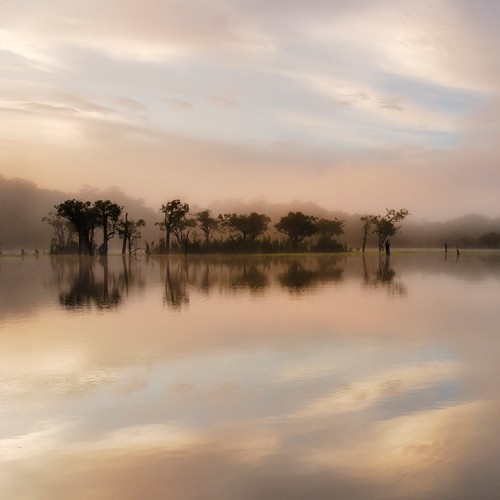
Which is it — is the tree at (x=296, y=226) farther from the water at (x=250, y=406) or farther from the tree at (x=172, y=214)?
the water at (x=250, y=406)

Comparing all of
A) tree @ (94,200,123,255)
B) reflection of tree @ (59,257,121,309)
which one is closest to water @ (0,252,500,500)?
reflection of tree @ (59,257,121,309)

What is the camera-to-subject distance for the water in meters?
4.89

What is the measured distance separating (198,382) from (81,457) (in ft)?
9.57

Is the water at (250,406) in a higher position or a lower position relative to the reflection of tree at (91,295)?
lower

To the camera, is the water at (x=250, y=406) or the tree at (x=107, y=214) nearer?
the water at (x=250, y=406)

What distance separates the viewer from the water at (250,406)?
16.0 ft

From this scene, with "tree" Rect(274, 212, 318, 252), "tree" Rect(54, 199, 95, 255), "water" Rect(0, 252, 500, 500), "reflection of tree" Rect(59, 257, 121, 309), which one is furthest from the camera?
"tree" Rect(274, 212, 318, 252)

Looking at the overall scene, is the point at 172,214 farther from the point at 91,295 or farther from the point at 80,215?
the point at 91,295

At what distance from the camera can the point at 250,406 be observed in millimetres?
6949

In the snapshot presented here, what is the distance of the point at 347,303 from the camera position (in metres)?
17.2

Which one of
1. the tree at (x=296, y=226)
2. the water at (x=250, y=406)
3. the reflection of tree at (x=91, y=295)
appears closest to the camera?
the water at (x=250, y=406)

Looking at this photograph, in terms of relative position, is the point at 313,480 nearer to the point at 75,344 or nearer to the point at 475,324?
the point at 75,344

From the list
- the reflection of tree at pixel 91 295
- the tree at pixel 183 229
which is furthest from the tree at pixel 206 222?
the reflection of tree at pixel 91 295

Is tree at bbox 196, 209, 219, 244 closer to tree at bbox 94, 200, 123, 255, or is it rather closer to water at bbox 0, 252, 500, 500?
tree at bbox 94, 200, 123, 255
